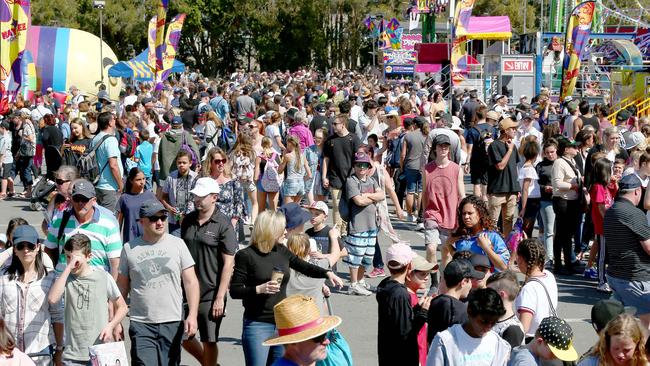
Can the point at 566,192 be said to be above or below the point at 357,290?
above

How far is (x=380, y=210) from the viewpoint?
1175cm

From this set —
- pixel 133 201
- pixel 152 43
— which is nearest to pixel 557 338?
pixel 133 201

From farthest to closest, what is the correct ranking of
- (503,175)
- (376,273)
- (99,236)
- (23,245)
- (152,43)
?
(152,43)
(503,175)
(376,273)
(99,236)
(23,245)

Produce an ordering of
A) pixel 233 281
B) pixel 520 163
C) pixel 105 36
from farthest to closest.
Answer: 1. pixel 105 36
2. pixel 520 163
3. pixel 233 281

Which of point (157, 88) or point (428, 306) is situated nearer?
point (428, 306)

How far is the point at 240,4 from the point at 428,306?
63.1 m

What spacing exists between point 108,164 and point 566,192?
5086mm

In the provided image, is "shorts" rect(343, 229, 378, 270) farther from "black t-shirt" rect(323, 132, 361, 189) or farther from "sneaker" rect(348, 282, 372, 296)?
"black t-shirt" rect(323, 132, 361, 189)

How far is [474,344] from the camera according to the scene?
18.4 ft

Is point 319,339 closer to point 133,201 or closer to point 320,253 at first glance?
point 320,253

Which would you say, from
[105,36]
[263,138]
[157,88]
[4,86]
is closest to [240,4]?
[105,36]

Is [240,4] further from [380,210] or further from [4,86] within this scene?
[380,210]

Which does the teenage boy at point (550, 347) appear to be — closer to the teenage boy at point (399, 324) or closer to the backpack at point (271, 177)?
the teenage boy at point (399, 324)

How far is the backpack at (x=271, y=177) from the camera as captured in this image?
14438 mm
